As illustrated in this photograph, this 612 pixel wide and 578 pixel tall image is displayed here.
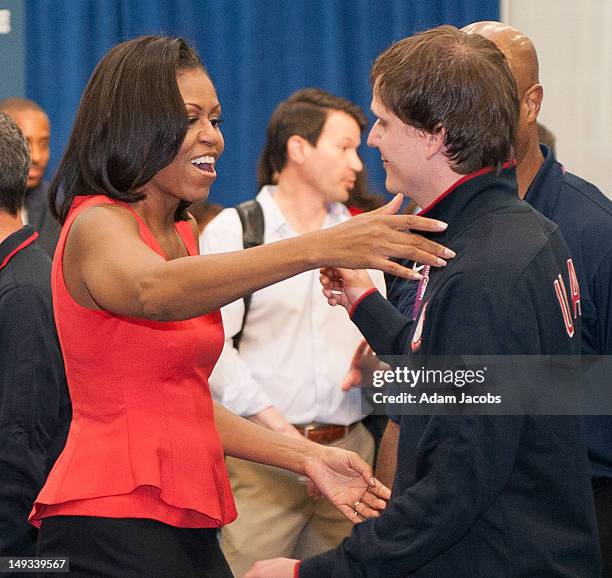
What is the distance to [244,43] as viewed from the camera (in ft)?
16.8

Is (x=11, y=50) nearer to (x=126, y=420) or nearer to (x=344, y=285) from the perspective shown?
(x=344, y=285)

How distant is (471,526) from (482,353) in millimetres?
259

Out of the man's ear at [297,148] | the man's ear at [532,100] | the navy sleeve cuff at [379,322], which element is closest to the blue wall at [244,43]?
the man's ear at [297,148]

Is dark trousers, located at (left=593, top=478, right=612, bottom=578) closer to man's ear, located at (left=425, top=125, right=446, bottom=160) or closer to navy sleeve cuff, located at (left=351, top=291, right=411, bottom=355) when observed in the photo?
navy sleeve cuff, located at (left=351, top=291, right=411, bottom=355)

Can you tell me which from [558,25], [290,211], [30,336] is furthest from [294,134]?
[558,25]

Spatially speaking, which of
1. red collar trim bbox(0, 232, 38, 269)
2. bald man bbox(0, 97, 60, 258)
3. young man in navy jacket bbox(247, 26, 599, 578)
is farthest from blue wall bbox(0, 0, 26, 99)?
young man in navy jacket bbox(247, 26, 599, 578)

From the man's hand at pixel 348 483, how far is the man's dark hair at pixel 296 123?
1.77m

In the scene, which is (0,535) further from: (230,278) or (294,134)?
(294,134)

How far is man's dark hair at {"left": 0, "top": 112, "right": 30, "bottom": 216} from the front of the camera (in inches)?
92.1

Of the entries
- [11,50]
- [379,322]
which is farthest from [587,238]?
[11,50]

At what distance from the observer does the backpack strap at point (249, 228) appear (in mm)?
3357

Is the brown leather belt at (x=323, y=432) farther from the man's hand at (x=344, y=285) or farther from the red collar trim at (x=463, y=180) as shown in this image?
the red collar trim at (x=463, y=180)

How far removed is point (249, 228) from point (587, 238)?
132cm

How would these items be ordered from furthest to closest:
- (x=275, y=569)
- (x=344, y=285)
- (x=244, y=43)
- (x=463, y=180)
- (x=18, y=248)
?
(x=244, y=43) < (x=18, y=248) < (x=344, y=285) < (x=275, y=569) < (x=463, y=180)
